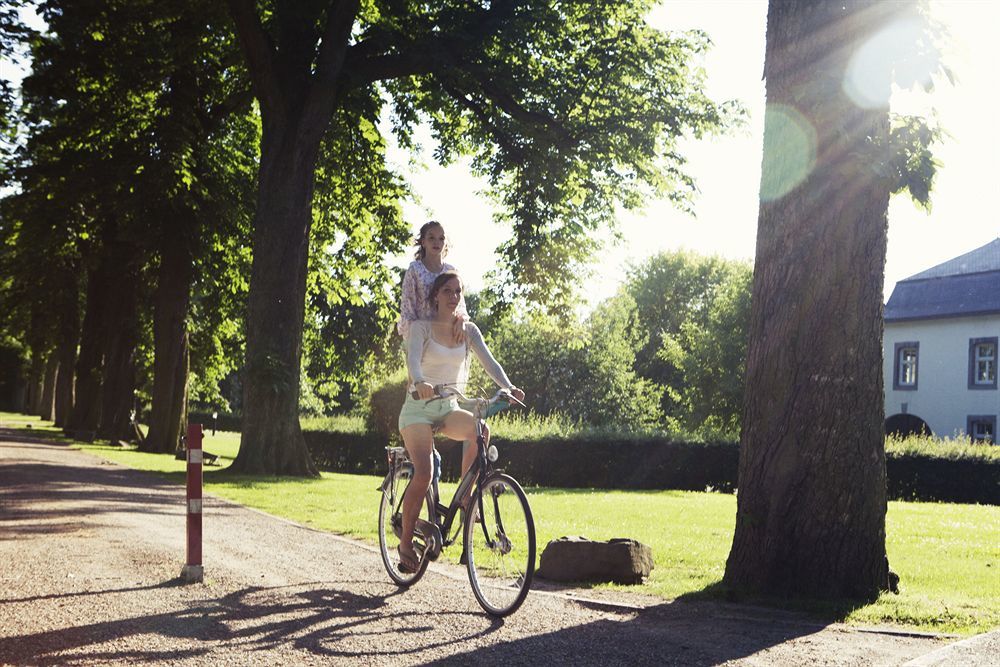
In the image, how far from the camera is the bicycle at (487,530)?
5.99 meters

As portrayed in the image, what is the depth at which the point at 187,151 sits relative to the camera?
74.2ft

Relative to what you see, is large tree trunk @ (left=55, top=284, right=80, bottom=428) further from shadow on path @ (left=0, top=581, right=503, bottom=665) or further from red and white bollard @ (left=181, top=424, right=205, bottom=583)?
shadow on path @ (left=0, top=581, right=503, bottom=665)

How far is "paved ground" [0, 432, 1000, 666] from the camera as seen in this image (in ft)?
16.9

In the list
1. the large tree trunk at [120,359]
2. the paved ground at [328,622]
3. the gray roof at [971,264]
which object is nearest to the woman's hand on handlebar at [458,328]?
the paved ground at [328,622]

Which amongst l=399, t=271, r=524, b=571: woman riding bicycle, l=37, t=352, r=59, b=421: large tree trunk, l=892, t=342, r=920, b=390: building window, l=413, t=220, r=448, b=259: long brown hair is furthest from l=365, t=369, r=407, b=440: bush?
l=37, t=352, r=59, b=421: large tree trunk

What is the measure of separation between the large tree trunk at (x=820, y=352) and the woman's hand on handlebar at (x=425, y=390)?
2369mm

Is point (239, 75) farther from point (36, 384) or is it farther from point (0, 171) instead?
point (36, 384)

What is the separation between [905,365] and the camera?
4506 cm

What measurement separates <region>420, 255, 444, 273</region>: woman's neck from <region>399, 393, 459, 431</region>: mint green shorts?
899 millimetres

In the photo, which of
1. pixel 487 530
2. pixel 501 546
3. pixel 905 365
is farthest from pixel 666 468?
pixel 905 365

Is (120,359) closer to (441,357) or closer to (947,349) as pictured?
(441,357)

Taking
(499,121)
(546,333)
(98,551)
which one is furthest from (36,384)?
(98,551)

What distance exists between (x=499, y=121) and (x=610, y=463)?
961 cm

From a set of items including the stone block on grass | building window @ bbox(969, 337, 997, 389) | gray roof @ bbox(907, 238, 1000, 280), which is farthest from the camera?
gray roof @ bbox(907, 238, 1000, 280)
